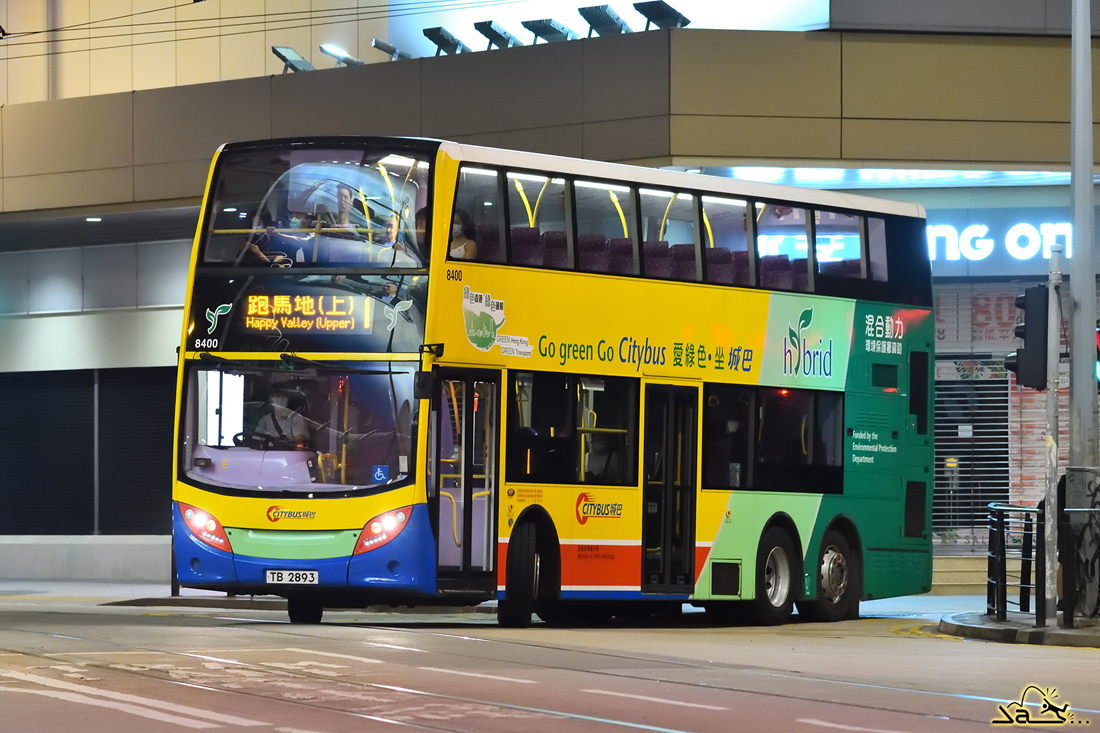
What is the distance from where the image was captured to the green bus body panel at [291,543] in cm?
1628

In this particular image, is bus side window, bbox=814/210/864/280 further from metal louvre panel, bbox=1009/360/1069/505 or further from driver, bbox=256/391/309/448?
metal louvre panel, bbox=1009/360/1069/505

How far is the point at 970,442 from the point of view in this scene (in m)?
27.5

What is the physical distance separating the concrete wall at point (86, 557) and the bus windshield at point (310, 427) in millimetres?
15070

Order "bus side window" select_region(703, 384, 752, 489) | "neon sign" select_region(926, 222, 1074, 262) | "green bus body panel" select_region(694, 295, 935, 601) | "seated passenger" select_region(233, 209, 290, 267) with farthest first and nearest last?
"neon sign" select_region(926, 222, 1074, 262) < "green bus body panel" select_region(694, 295, 935, 601) < "bus side window" select_region(703, 384, 752, 489) < "seated passenger" select_region(233, 209, 290, 267)

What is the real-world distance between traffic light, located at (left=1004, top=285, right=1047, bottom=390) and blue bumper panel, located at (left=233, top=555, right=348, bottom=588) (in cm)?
684

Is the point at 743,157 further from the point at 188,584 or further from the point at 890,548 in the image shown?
the point at 188,584

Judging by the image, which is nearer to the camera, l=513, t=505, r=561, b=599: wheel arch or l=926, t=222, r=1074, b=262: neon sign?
l=513, t=505, r=561, b=599: wheel arch

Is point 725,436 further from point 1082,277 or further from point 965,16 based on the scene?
point 965,16

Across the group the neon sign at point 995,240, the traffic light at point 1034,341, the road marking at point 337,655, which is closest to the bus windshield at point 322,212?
the road marking at point 337,655

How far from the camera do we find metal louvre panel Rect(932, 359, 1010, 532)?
89.7ft

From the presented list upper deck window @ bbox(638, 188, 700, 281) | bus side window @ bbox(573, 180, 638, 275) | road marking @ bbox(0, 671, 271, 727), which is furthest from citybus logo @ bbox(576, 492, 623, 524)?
road marking @ bbox(0, 671, 271, 727)

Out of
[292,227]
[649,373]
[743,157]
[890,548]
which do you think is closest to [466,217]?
[292,227]

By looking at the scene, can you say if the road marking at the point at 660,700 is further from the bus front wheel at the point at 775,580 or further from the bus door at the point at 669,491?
the bus front wheel at the point at 775,580

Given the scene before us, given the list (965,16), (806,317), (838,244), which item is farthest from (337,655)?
(965,16)
